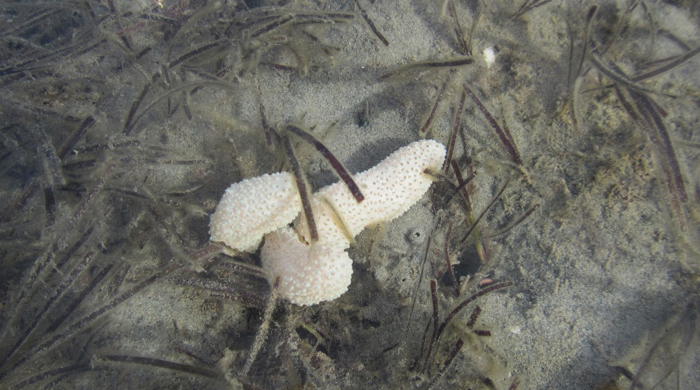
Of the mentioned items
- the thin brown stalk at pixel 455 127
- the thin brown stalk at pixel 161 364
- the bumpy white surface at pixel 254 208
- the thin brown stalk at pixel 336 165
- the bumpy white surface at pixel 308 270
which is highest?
the thin brown stalk at pixel 455 127

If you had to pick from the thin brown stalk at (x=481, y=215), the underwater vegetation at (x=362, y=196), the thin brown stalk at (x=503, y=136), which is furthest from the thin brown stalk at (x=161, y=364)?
the thin brown stalk at (x=503, y=136)

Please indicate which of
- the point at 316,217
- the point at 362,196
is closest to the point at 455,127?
the point at 362,196

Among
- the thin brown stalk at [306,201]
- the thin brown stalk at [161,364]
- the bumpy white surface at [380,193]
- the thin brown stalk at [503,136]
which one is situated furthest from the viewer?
the thin brown stalk at [503,136]

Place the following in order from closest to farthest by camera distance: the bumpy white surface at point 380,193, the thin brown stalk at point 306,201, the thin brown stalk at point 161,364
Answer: the thin brown stalk at point 161,364 < the thin brown stalk at point 306,201 < the bumpy white surface at point 380,193

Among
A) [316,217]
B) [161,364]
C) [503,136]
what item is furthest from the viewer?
[503,136]

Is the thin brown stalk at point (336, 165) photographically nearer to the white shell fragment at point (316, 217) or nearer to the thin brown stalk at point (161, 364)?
the white shell fragment at point (316, 217)

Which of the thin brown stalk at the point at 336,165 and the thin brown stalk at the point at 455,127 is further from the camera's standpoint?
the thin brown stalk at the point at 455,127

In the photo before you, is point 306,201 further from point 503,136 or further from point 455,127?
point 503,136
